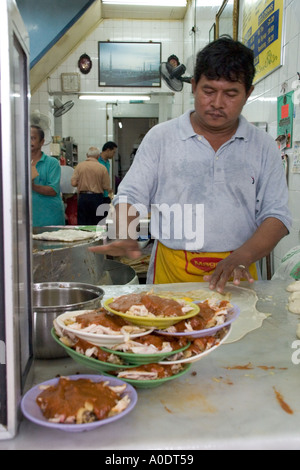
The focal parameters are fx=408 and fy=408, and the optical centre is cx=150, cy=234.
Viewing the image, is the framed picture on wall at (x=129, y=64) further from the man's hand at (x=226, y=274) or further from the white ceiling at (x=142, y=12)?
the man's hand at (x=226, y=274)

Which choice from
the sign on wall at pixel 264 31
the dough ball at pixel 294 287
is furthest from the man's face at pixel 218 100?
the sign on wall at pixel 264 31

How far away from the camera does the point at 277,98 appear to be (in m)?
3.34

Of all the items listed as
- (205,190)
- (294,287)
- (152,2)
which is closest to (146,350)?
(294,287)

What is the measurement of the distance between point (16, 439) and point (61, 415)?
0.12m

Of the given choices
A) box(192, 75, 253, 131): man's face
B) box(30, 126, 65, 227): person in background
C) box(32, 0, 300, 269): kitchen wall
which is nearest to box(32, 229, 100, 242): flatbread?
box(30, 126, 65, 227): person in background

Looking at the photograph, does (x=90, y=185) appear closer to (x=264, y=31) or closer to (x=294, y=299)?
(x=264, y=31)

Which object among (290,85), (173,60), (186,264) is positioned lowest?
(186,264)

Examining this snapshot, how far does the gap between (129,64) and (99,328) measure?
348 inches

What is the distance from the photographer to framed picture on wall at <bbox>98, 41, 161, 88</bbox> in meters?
8.83

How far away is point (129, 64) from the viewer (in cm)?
882

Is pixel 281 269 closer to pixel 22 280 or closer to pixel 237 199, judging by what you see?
pixel 237 199

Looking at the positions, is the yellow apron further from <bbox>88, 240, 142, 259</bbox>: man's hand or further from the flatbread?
the flatbread

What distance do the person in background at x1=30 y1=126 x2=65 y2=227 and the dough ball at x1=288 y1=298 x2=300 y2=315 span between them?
2.86 meters
